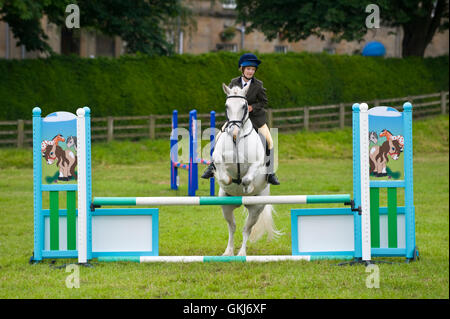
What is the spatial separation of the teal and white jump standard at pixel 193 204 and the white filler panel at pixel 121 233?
12 mm

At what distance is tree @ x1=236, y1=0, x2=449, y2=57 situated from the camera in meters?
26.1

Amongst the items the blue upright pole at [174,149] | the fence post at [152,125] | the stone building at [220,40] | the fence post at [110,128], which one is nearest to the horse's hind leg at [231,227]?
the blue upright pole at [174,149]

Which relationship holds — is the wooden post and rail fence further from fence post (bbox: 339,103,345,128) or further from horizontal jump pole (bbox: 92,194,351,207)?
horizontal jump pole (bbox: 92,194,351,207)

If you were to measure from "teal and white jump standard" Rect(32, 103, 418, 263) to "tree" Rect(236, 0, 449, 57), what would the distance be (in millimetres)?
16255

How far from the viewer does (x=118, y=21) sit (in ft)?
84.4

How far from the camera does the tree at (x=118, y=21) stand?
80.3ft

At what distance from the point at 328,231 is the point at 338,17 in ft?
61.4

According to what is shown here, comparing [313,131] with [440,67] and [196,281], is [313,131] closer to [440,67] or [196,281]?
[440,67]

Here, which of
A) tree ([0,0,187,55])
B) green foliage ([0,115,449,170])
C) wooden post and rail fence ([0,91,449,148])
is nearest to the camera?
green foliage ([0,115,449,170])

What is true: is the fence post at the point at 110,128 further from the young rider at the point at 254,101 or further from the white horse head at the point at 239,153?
the white horse head at the point at 239,153

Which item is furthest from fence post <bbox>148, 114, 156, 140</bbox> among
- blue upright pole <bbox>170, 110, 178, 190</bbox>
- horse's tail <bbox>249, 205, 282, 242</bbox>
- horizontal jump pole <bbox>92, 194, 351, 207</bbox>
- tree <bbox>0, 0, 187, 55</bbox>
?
horizontal jump pole <bbox>92, 194, 351, 207</bbox>

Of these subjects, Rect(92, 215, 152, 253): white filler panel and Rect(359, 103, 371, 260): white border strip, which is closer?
Rect(359, 103, 371, 260): white border strip

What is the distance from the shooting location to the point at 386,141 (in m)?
8.30

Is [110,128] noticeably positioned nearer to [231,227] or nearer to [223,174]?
[231,227]
